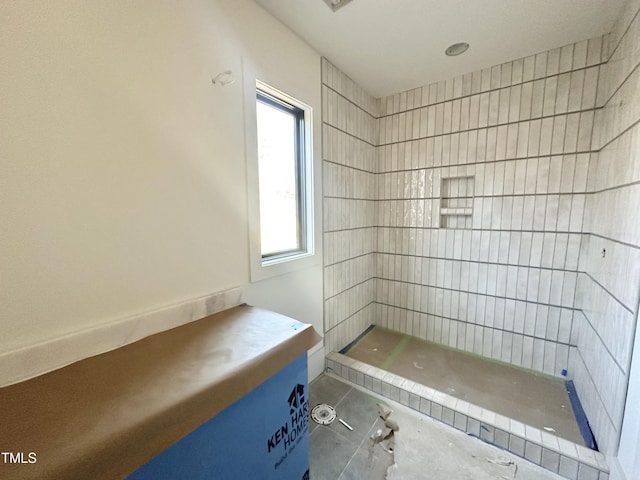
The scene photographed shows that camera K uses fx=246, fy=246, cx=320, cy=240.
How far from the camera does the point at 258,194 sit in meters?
1.41

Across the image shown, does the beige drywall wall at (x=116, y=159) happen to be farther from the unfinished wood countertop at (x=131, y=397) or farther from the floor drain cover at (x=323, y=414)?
the floor drain cover at (x=323, y=414)

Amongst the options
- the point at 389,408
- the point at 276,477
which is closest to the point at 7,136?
the point at 276,477

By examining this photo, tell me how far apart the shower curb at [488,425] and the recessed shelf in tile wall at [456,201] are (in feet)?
4.48

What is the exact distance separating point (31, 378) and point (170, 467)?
51cm

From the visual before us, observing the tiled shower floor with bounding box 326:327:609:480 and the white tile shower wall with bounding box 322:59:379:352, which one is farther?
the white tile shower wall with bounding box 322:59:379:352

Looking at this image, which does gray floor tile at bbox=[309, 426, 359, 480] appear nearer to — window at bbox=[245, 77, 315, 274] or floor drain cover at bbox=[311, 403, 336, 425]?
floor drain cover at bbox=[311, 403, 336, 425]

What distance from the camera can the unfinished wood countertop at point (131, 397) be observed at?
51cm

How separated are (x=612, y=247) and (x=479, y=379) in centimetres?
120

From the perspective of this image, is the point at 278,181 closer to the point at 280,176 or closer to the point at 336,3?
the point at 280,176

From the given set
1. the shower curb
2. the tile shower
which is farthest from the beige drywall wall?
the shower curb

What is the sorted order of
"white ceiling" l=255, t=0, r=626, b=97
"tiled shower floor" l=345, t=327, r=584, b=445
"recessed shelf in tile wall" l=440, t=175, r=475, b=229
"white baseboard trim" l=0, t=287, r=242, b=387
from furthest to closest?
1. "recessed shelf in tile wall" l=440, t=175, r=475, b=229
2. "tiled shower floor" l=345, t=327, r=584, b=445
3. "white ceiling" l=255, t=0, r=626, b=97
4. "white baseboard trim" l=0, t=287, r=242, b=387

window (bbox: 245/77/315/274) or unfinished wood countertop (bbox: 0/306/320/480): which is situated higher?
window (bbox: 245/77/315/274)

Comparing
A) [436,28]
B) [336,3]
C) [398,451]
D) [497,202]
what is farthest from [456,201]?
[398,451]

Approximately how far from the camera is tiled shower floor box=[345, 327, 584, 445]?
1520 mm
